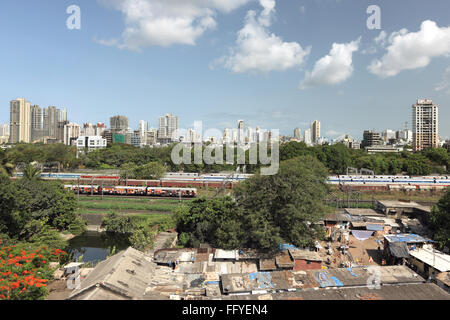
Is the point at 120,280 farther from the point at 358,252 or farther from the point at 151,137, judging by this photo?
the point at 151,137

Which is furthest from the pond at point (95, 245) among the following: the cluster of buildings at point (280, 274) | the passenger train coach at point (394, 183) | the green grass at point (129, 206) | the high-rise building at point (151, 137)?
the high-rise building at point (151, 137)

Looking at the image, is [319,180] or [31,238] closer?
[31,238]

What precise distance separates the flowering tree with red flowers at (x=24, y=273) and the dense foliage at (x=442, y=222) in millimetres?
16466

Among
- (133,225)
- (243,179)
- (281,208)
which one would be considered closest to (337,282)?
(281,208)

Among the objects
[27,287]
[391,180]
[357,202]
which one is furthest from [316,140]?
[27,287]

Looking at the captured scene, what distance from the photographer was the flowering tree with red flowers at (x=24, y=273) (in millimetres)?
8172

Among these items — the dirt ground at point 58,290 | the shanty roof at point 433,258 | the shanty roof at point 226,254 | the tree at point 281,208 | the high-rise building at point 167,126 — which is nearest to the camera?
the dirt ground at point 58,290

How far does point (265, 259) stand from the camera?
453 inches

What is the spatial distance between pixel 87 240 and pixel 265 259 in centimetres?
1196

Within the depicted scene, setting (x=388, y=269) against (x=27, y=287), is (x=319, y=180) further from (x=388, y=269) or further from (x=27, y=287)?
(x=27, y=287)

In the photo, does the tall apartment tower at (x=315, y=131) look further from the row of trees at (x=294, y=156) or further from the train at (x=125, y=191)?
the train at (x=125, y=191)

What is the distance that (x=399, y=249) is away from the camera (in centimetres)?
1204

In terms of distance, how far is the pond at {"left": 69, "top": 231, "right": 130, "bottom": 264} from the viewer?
15513 mm

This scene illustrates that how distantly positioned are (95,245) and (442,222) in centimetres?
1904
